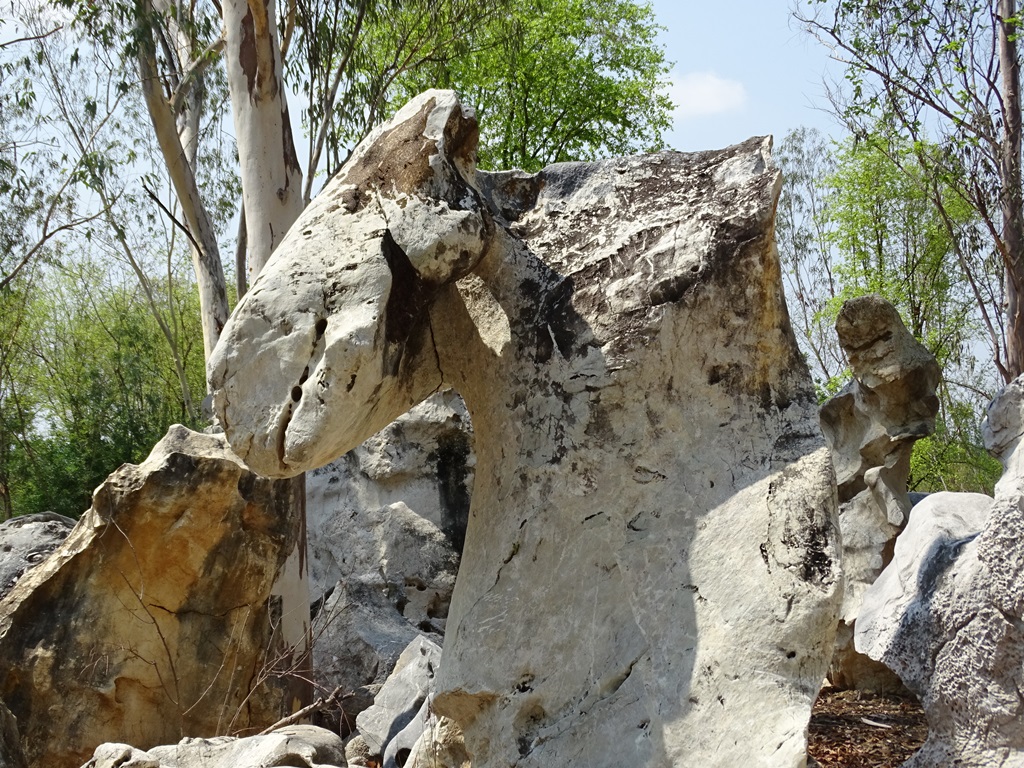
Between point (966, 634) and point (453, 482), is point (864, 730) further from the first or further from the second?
point (453, 482)

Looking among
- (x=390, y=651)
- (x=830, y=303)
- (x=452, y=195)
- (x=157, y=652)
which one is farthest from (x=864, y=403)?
(x=830, y=303)

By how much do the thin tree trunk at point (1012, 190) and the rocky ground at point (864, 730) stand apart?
6203 mm

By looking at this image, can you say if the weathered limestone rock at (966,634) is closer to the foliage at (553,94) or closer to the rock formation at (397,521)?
the rock formation at (397,521)

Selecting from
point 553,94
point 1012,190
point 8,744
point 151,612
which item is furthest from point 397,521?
point 553,94

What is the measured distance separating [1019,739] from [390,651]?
447 cm

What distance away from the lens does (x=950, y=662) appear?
116 inches

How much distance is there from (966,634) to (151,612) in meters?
3.65

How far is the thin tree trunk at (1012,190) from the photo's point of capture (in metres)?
11.3

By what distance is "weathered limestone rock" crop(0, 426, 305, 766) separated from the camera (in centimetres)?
494

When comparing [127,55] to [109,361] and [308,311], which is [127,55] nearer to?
[308,311]

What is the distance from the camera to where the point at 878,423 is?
7590 millimetres

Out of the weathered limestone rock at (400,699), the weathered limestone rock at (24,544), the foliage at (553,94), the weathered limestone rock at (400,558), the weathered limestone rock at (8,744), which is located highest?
the foliage at (553,94)

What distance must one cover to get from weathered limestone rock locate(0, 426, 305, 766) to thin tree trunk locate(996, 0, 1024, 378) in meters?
8.79

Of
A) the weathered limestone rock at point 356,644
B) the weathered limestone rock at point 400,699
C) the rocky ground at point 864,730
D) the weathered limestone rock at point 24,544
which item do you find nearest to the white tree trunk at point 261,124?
the weathered limestone rock at point 24,544
